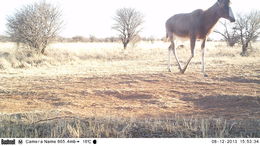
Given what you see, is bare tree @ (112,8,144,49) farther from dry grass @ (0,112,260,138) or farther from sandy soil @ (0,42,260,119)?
dry grass @ (0,112,260,138)

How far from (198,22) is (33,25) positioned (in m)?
6.53

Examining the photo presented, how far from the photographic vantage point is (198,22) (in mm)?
6781

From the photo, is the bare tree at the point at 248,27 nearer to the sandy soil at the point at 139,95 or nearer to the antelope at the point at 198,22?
the antelope at the point at 198,22

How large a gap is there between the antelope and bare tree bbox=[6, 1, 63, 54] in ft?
17.3

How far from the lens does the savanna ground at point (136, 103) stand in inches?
123

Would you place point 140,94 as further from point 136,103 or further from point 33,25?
point 33,25

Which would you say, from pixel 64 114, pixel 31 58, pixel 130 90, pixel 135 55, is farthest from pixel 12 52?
pixel 64 114

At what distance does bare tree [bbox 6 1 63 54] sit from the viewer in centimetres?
958

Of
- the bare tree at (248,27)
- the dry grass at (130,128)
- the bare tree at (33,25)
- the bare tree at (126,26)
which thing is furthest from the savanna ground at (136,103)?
the bare tree at (126,26)

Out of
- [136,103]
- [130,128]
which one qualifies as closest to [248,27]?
[136,103]

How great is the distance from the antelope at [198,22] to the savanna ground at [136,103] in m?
0.98

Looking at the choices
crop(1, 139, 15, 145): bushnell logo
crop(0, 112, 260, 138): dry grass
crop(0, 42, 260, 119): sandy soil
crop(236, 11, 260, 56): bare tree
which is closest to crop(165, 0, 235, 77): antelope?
crop(236, 11, 260, 56): bare tree

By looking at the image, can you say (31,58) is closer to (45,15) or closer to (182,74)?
(45,15)

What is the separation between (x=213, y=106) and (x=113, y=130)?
72.3 inches
